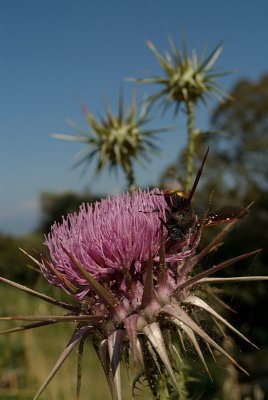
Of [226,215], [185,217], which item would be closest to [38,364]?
[185,217]

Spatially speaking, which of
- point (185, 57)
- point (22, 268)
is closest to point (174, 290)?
point (185, 57)

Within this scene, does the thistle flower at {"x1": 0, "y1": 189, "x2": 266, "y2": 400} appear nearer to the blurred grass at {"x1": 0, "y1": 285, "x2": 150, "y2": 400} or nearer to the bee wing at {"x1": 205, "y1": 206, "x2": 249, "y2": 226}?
the bee wing at {"x1": 205, "y1": 206, "x2": 249, "y2": 226}

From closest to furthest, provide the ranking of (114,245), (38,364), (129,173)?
(114,245), (129,173), (38,364)

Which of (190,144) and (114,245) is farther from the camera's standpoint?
(190,144)

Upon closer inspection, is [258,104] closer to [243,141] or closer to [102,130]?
[243,141]

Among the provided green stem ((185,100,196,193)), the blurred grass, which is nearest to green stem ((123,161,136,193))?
green stem ((185,100,196,193))

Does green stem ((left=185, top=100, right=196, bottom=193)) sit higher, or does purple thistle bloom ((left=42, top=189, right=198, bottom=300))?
Answer: green stem ((left=185, top=100, right=196, bottom=193))

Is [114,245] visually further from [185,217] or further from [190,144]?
Answer: [190,144]
